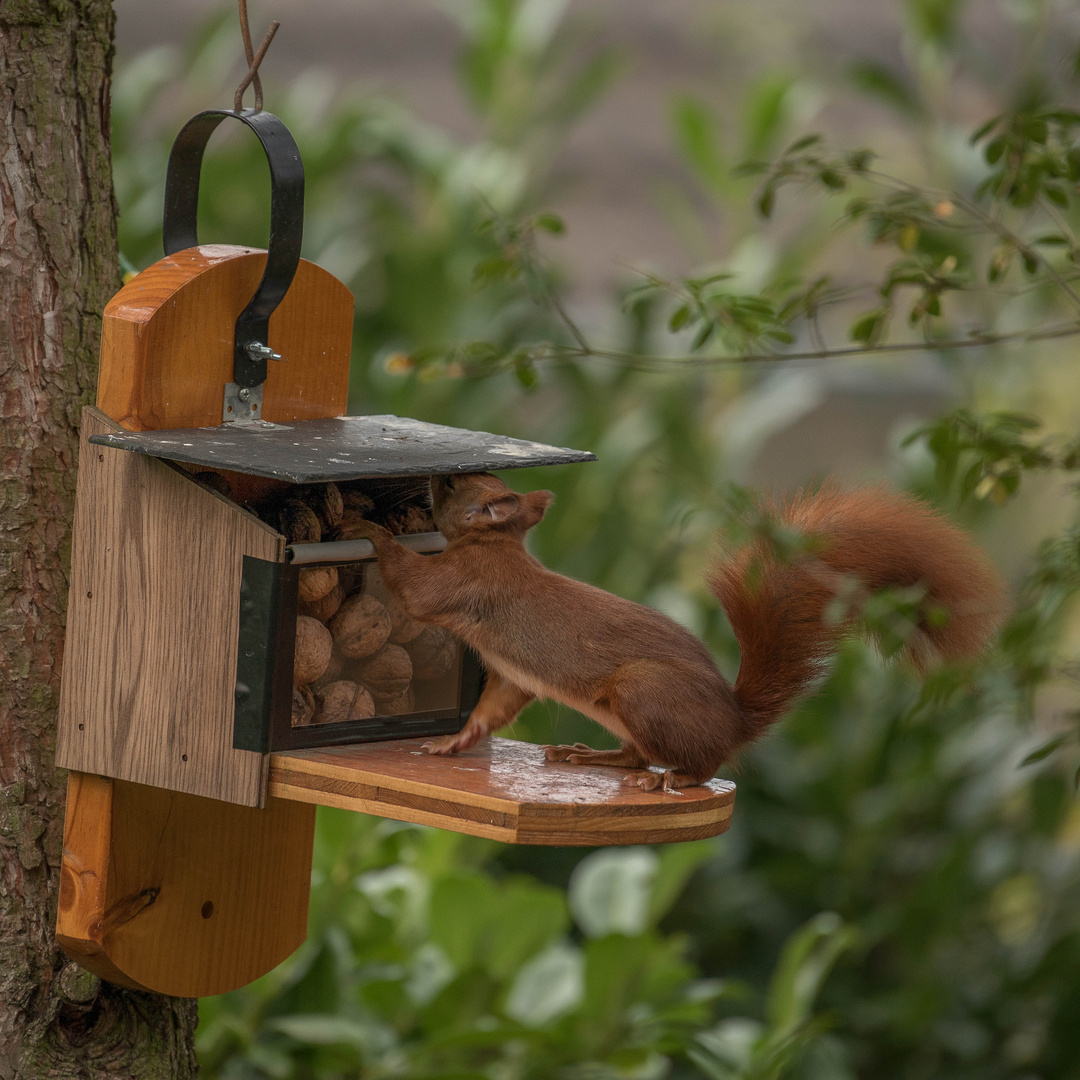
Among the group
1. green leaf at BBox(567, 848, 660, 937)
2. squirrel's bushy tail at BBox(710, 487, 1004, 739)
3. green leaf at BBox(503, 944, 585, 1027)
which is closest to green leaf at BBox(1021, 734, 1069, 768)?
squirrel's bushy tail at BBox(710, 487, 1004, 739)

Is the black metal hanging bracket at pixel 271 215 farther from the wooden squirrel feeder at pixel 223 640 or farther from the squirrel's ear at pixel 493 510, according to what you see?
the squirrel's ear at pixel 493 510

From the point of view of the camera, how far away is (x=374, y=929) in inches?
88.1

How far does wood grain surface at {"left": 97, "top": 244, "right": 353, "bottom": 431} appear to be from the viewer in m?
1.22

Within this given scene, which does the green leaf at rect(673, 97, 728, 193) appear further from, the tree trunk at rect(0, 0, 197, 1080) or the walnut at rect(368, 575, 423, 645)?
the walnut at rect(368, 575, 423, 645)

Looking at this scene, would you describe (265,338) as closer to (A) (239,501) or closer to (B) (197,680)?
(A) (239,501)

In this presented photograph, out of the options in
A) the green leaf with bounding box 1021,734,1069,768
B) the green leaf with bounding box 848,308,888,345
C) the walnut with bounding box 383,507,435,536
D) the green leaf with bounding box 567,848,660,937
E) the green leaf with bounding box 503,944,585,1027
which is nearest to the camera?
the green leaf with bounding box 1021,734,1069,768

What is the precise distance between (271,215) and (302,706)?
407mm

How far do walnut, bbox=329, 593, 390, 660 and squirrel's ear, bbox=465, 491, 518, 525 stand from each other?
0.37 feet

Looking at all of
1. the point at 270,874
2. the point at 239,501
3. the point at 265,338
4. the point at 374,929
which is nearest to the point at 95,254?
the point at 265,338

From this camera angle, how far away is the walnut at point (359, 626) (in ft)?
4.09

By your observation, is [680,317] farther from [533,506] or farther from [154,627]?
[154,627]

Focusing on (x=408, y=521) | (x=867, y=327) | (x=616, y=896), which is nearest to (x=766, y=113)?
(x=616, y=896)

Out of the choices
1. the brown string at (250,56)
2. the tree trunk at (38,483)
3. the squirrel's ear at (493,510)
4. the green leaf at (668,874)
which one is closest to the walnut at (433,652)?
the squirrel's ear at (493,510)

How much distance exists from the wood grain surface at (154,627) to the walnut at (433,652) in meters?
0.21
